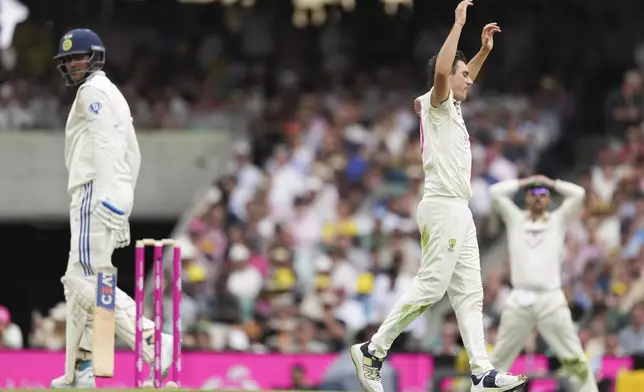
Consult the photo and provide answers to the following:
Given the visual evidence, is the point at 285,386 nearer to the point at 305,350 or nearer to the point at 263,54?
the point at 305,350

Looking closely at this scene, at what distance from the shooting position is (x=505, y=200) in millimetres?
16062

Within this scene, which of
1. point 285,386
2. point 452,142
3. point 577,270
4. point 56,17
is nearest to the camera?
point 452,142

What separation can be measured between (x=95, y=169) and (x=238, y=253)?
8.09 metres

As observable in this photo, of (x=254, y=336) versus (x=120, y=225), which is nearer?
(x=120, y=225)

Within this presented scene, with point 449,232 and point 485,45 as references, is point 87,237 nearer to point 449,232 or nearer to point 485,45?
point 449,232

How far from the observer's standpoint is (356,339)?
18797 millimetres

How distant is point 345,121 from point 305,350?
4.95 meters

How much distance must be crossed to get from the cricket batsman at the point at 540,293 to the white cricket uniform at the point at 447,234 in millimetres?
3575

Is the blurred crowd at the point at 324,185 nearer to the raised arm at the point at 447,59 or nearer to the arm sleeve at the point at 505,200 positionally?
the arm sleeve at the point at 505,200

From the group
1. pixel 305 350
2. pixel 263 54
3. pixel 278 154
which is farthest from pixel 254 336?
pixel 263 54

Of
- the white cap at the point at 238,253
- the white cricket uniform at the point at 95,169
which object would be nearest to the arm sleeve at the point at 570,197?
the white cricket uniform at the point at 95,169

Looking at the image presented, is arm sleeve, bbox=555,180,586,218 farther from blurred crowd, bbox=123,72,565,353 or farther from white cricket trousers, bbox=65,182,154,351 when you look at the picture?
white cricket trousers, bbox=65,182,154,351

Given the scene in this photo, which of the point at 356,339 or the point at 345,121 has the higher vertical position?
the point at 345,121

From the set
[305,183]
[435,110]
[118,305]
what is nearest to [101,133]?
[118,305]
